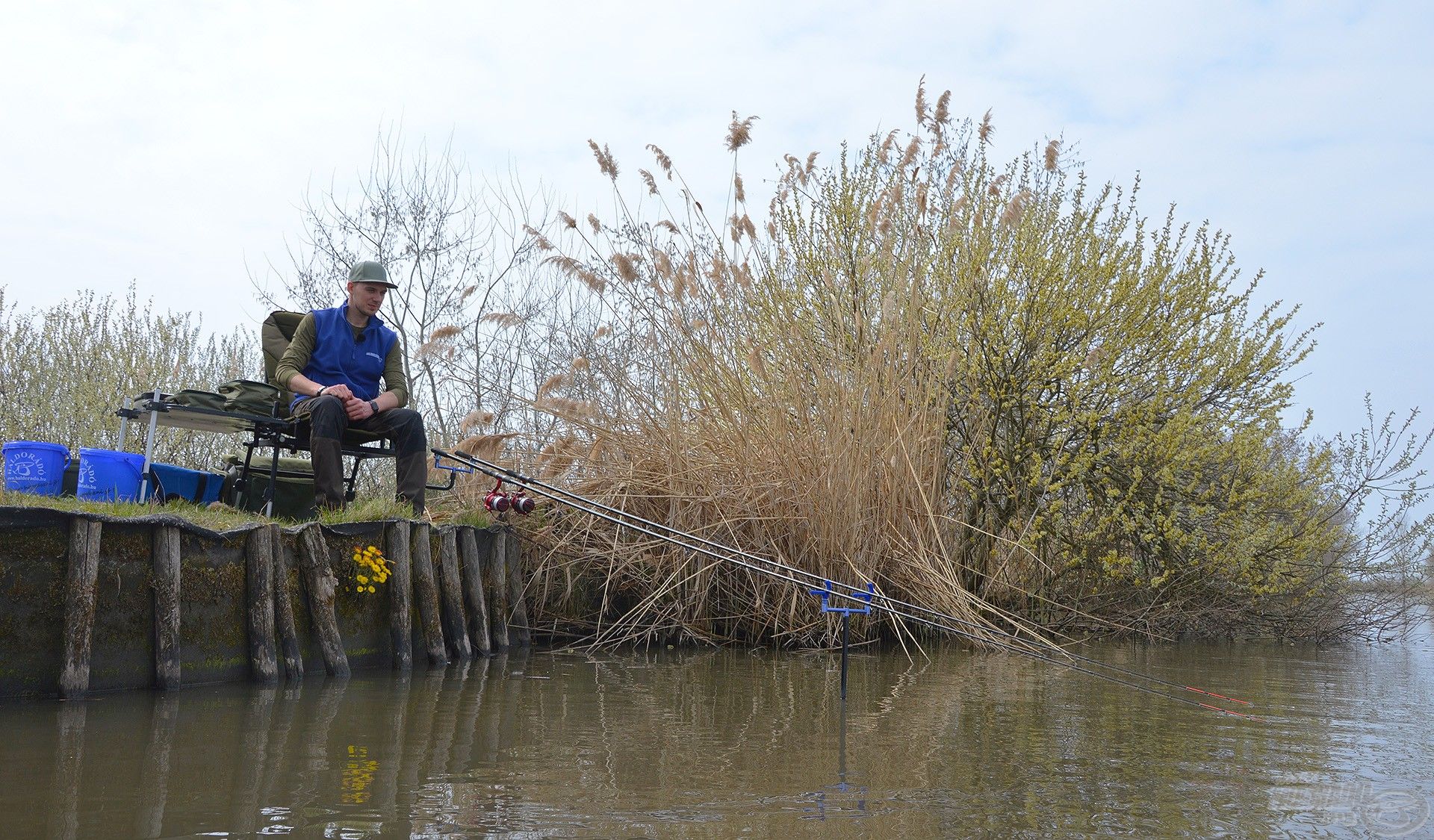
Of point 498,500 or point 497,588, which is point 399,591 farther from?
point 497,588

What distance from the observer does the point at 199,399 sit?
645cm

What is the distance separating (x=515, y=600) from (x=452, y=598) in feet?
2.83

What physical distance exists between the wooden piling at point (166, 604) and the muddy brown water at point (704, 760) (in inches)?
4.2

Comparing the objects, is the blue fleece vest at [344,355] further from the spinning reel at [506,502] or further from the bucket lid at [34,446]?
the bucket lid at [34,446]

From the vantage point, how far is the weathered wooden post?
6.09 meters

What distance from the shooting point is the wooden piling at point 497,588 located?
280 inches

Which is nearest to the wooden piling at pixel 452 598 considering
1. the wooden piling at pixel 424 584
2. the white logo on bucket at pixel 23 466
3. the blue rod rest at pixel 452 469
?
the wooden piling at pixel 424 584

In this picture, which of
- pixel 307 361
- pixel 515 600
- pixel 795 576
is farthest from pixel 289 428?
pixel 795 576

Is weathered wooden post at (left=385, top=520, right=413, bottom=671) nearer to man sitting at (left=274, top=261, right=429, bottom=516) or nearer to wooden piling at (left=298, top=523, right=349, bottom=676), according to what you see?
man sitting at (left=274, top=261, right=429, bottom=516)

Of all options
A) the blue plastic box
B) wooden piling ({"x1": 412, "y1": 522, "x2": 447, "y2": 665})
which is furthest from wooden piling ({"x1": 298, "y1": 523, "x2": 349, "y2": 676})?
the blue plastic box

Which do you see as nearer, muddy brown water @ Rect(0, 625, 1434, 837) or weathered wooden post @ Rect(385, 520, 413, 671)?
muddy brown water @ Rect(0, 625, 1434, 837)

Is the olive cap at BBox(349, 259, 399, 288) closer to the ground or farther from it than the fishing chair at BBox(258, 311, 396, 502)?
farther from it

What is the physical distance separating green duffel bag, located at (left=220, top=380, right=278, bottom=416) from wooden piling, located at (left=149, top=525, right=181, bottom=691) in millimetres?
1706

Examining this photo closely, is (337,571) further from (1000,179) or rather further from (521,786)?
(1000,179)
